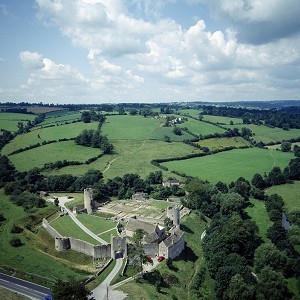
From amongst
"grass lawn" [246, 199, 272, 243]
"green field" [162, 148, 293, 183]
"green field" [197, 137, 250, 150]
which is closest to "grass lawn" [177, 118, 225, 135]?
"green field" [197, 137, 250, 150]

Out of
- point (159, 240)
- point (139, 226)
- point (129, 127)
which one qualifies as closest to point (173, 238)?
point (159, 240)

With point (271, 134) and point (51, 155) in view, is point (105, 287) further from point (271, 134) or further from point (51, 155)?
point (271, 134)

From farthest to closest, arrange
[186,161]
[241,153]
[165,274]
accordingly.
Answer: [241,153] < [186,161] < [165,274]

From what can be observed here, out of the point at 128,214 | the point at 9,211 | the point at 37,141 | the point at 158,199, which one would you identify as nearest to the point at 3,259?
the point at 9,211

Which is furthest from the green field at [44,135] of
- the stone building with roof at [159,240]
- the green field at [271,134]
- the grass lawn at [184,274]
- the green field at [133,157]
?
the grass lawn at [184,274]

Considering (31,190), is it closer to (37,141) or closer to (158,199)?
(158,199)

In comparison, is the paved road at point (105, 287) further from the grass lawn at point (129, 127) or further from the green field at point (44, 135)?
the grass lawn at point (129, 127)
